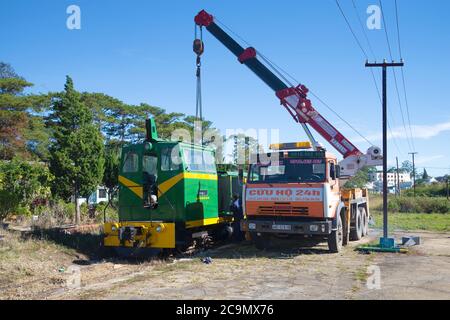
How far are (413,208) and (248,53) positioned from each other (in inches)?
962

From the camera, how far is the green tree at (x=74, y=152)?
58.7 ft

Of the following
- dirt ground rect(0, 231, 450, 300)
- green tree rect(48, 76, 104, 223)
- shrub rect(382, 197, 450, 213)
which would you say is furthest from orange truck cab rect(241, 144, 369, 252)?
shrub rect(382, 197, 450, 213)

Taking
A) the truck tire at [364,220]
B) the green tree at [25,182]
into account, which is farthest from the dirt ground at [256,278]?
the green tree at [25,182]

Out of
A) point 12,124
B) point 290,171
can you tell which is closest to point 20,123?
point 12,124

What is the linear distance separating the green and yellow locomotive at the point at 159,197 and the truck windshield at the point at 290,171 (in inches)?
62.3

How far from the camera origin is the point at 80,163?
1808 cm

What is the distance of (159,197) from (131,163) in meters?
1.20

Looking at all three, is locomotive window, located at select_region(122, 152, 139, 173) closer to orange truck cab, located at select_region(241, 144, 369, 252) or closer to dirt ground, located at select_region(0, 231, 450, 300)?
dirt ground, located at select_region(0, 231, 450, 300)

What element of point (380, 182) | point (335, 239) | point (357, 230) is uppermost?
point (380, 182)

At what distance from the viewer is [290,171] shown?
12.2 m

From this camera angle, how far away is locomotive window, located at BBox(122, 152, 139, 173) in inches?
482

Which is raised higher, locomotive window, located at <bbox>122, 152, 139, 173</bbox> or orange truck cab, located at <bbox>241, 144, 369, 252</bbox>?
locomotive window, located at <bbox>122, 152, 139, 173</bbox>

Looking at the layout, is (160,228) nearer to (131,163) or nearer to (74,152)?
(131,163)
